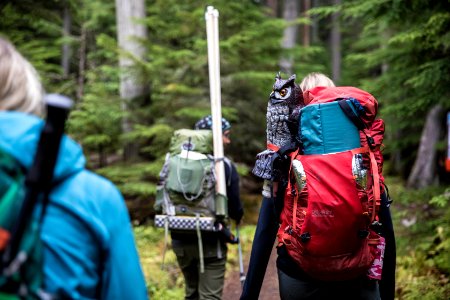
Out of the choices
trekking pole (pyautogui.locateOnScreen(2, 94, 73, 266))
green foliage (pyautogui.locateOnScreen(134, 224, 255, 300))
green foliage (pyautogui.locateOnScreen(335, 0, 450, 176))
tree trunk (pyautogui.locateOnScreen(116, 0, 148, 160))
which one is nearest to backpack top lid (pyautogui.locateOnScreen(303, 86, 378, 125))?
trekking pole (pyautogui.locateOnScreen(2, 94, 73, 266))

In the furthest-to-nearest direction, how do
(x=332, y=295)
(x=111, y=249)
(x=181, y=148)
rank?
(x=181, y=148) → (x=332, y=295) → (x=111, y=249)

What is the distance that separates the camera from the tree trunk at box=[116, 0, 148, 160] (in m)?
10.1

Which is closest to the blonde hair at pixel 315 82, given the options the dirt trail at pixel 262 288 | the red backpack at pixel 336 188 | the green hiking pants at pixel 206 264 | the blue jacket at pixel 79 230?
the red backpack at pixel 336 188

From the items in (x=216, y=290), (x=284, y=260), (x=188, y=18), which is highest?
(x=188, y=18)

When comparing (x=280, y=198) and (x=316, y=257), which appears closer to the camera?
(x=316, y=257)

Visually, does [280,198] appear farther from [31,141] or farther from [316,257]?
[31,141]

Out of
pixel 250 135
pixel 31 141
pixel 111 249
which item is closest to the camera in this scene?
pixel 31 141

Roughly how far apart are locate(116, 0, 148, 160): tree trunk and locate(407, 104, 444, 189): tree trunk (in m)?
7.63

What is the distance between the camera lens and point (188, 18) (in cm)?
968

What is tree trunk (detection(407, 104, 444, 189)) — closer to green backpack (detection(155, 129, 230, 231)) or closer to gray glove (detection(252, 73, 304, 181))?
green backpack (detection(155, 129, 230, 231))

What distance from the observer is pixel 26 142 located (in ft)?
4.21

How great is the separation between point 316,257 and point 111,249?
4.17 ft

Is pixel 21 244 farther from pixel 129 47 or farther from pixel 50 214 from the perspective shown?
pixel 129 47

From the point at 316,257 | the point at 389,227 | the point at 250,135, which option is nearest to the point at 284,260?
the point at 316,257
